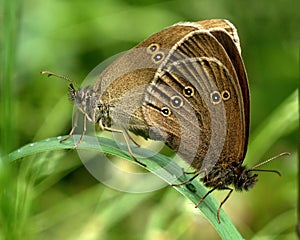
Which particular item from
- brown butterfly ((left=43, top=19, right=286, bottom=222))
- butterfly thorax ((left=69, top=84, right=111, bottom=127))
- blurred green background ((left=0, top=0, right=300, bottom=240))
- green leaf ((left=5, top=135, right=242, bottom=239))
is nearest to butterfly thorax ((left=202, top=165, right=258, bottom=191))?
brown butterfly ((left=43, top=19, right=286, bottom=222))

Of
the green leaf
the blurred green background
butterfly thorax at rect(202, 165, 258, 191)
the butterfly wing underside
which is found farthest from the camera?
the blurred green background

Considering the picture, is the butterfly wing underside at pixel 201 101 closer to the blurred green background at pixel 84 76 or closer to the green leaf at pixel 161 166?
the green leaf at pixel 161 166

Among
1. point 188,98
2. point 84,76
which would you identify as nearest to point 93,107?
point 188,98

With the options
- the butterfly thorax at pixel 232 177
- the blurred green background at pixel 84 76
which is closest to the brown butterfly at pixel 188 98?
the butterfly thorax at pixel 232 177

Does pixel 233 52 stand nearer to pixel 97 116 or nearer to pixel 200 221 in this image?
pixel 97 116

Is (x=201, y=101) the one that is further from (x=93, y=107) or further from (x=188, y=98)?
(x=93, y=107)

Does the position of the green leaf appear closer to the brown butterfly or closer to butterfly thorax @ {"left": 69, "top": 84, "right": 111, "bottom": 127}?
the brown butterfly
